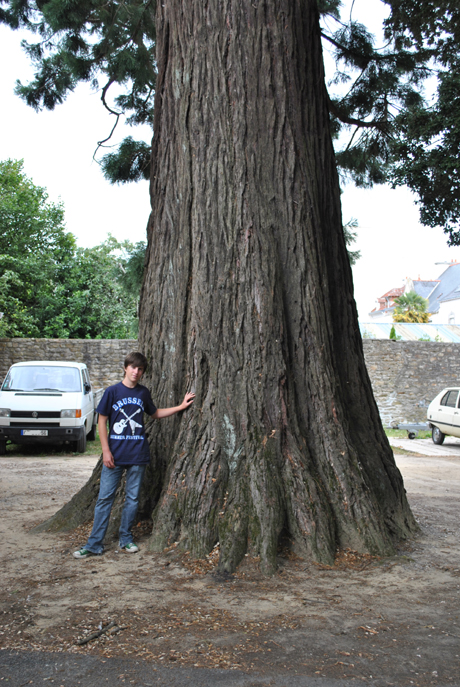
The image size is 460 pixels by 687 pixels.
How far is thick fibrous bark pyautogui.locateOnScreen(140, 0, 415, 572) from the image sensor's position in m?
4.04

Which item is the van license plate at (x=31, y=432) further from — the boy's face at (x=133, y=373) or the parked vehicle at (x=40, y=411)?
the boy's face at (x=133, y=373)

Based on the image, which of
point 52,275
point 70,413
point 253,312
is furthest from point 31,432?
point 52,275

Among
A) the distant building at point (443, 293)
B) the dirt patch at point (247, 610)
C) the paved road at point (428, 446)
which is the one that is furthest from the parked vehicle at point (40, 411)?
the distant building at point (443, 293)

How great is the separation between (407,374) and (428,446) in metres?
5.40

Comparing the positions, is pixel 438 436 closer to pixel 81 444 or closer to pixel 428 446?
pixel 428 446

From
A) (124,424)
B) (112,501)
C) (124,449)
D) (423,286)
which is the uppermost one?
(423,286)

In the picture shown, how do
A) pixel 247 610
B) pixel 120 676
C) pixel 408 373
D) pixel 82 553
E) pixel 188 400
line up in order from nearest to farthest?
pixel 120 676 → pixel 247 610 → pixel 82 553 → pixel 188 400 → pixel 408 373

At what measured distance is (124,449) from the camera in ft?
13.8

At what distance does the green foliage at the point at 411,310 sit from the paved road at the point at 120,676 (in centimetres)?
5422

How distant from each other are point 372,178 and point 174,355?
22.7ft

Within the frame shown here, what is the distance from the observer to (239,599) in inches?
130

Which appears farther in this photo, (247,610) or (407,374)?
(407,374)

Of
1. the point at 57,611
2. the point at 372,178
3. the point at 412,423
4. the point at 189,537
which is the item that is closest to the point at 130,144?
the point at 372,178

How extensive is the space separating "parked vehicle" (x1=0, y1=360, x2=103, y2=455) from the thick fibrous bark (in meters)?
6.65
